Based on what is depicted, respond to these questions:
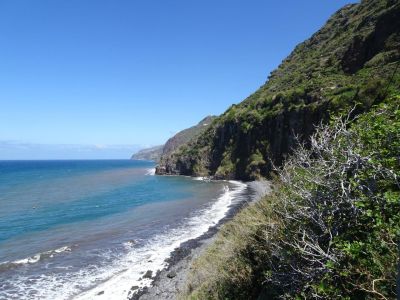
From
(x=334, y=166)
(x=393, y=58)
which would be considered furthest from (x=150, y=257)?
(x=393, y=58)

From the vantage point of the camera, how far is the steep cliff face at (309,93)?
47500mm

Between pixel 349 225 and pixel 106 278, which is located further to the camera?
pixel 106 278

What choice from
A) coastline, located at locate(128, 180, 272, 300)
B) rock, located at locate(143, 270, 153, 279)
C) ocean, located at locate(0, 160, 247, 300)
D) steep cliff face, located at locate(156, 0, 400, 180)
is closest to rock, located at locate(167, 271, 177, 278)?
coastline, located at locate(128, 180, 272, 300)

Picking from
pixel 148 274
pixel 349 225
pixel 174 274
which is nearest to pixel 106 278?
pixel 148 274

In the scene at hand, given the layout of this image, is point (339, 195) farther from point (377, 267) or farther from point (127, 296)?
point (127, 296)

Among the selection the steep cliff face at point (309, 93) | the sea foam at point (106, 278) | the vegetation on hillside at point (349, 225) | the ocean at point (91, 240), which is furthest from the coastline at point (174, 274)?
the steep cliff face at point (309, 93)

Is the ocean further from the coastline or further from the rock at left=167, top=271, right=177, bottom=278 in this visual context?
the rock at left=167, top=271, right=177, bottom=278

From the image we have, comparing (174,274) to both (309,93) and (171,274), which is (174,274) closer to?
(171,274)

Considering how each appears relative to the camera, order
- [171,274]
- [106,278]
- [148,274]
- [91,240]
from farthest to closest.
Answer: [91,240]
[148,274]
[171,274]
[106,278]

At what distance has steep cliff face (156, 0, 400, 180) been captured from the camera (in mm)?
47500

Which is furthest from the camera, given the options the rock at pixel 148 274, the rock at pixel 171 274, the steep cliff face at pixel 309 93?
the steep cliff face at pixel 309 93

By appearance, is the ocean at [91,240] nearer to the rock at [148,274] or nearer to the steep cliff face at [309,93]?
the rock at [148,274]

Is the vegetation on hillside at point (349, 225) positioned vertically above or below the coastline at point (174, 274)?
above

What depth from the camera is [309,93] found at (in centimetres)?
5800
